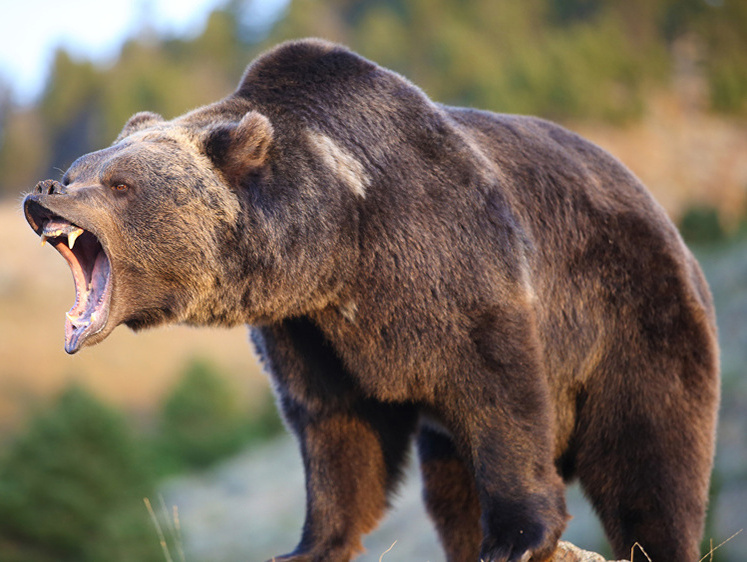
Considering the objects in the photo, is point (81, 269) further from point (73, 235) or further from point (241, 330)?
point (241, 330)

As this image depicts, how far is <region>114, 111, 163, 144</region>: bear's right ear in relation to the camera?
4.45 metres

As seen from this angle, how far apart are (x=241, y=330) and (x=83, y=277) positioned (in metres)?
33.5

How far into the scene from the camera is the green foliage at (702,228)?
32.5 meters

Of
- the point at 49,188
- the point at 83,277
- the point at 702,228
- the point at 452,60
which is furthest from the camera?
the point at 452,60

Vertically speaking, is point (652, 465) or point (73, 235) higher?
point (73, 235)

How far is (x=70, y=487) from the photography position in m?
15.7

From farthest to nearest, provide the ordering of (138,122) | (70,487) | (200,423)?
(200,423) → (70,487) → (138,122)

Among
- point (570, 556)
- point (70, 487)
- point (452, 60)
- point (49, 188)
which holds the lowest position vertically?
point (70, 487)

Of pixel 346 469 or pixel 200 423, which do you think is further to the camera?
pixel 200 423

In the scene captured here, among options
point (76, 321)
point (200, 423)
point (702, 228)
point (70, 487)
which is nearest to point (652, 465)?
point (76, 321)

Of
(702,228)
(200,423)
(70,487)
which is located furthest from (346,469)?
(702,228)

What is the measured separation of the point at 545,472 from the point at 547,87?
38601 millimetres

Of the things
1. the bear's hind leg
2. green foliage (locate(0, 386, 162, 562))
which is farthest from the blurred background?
the bear's hind leg

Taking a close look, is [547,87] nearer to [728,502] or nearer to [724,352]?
[724,352]
